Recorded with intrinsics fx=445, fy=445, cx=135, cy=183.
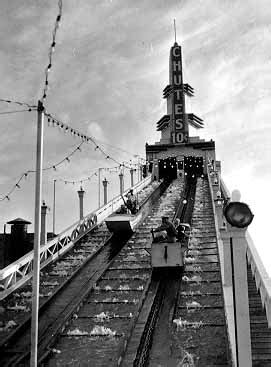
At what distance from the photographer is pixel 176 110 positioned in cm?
6950

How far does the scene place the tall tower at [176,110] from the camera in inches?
2702

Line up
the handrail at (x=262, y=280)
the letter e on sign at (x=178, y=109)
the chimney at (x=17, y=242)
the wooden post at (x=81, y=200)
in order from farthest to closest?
1. the letter e on sign at (x=178, y=109)
2. the chimney at (x=17, y=242)
3. the wooden post at (x=81, y=200)
4. the handrail at (x=262, y=280)

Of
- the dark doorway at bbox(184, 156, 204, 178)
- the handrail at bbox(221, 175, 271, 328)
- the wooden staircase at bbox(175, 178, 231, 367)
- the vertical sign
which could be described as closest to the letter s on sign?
the vertical sign

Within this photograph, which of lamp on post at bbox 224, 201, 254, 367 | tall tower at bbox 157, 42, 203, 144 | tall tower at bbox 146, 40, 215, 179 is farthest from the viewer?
tall tower at bbox 157, 42, 203, 144

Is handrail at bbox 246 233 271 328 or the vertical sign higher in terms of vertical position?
the vertical sign

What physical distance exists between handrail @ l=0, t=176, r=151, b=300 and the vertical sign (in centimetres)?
3932

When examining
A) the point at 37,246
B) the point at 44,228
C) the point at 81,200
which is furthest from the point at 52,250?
the point at 37,246

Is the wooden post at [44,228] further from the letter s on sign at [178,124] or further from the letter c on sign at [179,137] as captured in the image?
the letter s on sign at [178,124]

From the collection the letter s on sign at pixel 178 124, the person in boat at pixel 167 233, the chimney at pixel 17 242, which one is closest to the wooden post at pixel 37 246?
the person in boat at pixel 167 233

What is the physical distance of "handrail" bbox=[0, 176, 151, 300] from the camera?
14.1m

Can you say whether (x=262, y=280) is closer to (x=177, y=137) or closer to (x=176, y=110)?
(x=177, y=137)

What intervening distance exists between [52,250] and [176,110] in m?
52.8

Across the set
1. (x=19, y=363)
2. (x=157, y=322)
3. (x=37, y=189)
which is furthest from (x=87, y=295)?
(x=37, y=189)

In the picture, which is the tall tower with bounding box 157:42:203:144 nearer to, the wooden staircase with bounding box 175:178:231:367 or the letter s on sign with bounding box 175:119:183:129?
the letter s on sign with bounding box 175:119:183:129
